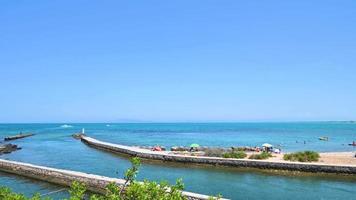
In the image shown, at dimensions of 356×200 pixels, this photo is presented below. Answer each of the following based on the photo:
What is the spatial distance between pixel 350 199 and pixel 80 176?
15714mm

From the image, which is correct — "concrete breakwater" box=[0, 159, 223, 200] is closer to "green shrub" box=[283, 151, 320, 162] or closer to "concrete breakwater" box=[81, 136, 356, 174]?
"concrete breakwater" box=[81, 136, 356, 174]

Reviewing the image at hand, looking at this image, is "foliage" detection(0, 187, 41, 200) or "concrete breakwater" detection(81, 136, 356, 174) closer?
"foliage" detection(0, 187, 41, 200)

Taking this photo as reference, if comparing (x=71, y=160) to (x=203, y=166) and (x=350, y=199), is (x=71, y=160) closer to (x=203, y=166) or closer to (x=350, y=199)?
(x=203, y=166)

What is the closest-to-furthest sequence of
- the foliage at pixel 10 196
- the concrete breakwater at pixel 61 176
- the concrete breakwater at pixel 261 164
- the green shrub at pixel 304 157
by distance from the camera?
1. the foliage at pixel 10 196
2. the concrete breakwater at pixel 61 176
3. the concrete breakwater at pixel 261 164
4. the green shrub at pixel 304 157

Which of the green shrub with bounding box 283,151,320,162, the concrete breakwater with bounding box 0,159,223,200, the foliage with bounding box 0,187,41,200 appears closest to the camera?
the foliage with bounding box 0,187,41,200

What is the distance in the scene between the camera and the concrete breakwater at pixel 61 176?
23150 mm

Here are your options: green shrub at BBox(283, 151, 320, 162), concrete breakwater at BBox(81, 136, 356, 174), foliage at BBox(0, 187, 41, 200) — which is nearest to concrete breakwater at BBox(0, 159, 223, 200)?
concrete breakwater at BBox(81, 136, 356, 174)

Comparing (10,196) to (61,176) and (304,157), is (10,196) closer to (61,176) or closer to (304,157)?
(61,176)

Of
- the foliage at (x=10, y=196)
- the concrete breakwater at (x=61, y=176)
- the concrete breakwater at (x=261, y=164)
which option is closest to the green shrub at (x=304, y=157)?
the concrete breakwater at (x=261, y=164)

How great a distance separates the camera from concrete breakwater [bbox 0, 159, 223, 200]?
2315 cm

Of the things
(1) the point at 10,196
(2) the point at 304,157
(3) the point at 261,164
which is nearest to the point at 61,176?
(3) the point at 261,164

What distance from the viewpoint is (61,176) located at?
2666 cm

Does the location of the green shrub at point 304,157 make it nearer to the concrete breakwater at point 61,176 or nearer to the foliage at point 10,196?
the concrete breakwater at point 61,176

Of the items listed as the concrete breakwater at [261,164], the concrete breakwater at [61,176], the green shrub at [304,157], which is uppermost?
the green shrub at [304,157]
